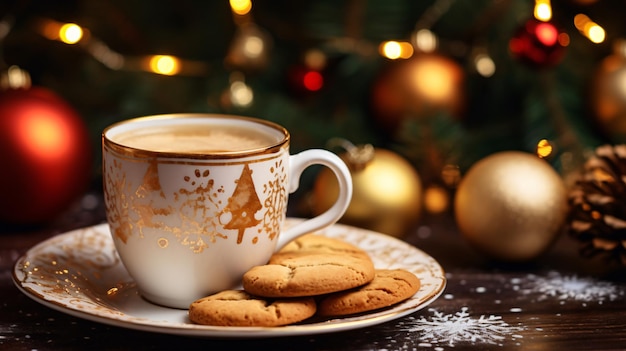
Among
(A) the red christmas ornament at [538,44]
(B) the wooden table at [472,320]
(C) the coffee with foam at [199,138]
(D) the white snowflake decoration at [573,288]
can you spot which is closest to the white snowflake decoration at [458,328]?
(B) the wooden table at [472,320]

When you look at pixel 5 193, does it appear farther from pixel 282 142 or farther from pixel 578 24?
pixel 578 24

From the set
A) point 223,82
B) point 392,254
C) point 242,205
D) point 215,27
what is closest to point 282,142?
point 242,205

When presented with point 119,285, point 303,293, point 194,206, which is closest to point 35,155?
point 119,285

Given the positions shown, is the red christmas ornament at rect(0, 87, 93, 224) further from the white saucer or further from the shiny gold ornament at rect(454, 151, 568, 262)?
the shiny gold ornament at rect(454, 151, 568, 262)

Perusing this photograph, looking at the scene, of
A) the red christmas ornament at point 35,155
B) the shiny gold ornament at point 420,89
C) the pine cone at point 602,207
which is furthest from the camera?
the shiny gold ornament at point 420,89

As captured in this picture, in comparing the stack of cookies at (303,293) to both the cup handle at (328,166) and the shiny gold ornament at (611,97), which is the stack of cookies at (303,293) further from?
the shiny gold ornament at (611,97)

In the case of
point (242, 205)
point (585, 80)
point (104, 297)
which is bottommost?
point (104, 297)
